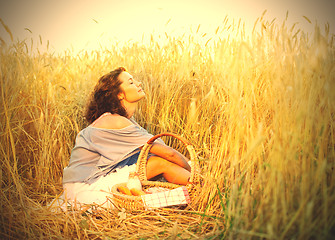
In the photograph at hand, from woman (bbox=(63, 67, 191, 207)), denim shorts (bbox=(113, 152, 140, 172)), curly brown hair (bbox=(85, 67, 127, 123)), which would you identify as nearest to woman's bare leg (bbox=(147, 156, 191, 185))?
woman (bbox=(63, 67, 191, 207))

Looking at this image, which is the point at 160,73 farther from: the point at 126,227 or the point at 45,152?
the point at 126,227

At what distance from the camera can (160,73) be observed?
7.58 ft

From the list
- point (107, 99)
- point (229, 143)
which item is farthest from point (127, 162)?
point (229, 143)

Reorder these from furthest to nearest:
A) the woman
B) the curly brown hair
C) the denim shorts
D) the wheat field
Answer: the curly brown hair, the denim shorts, the woman, the wheat field

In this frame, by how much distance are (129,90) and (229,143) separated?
3.21 ft

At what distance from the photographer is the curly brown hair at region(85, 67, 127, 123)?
2.06 m

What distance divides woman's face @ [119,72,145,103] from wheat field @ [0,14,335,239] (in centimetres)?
24

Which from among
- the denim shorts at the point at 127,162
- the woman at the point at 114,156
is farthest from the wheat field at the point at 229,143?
the denim shorts at the point at 127,162

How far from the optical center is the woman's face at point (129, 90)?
1993mm

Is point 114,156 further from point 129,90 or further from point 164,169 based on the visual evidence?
point 129,90

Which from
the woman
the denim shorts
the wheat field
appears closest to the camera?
the wheat field

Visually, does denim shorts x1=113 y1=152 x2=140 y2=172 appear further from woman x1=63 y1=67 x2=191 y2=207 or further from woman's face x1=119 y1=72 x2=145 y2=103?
woman's face x1=119 y1=72 x2=145 y2=103

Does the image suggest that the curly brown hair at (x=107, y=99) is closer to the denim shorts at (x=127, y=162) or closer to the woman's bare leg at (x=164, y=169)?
the denim shorts at (x=127, y=162)

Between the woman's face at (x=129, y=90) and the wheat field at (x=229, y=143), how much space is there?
0.24 metres
